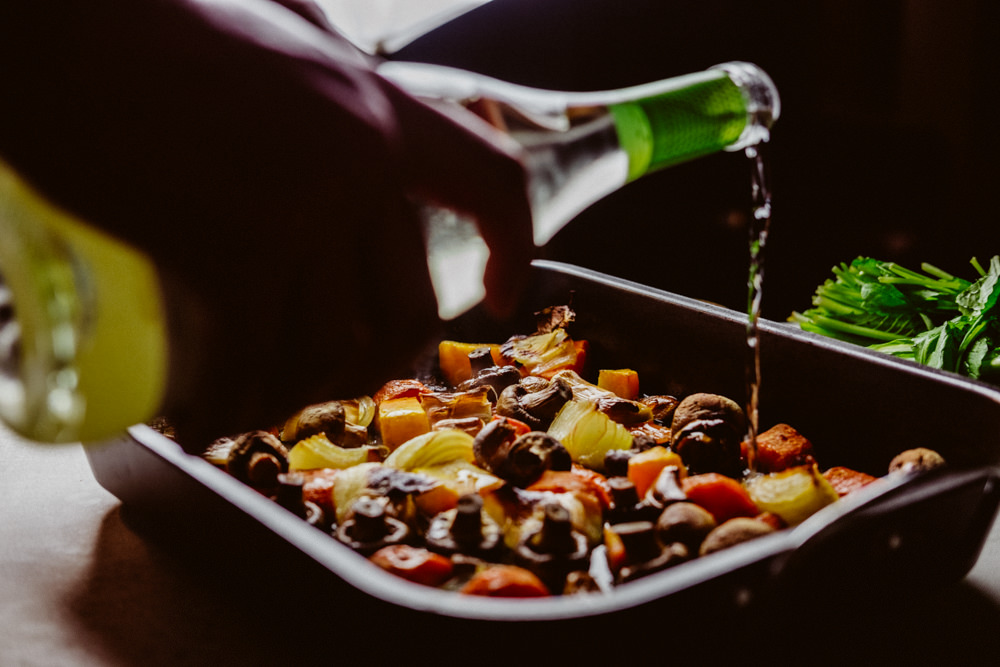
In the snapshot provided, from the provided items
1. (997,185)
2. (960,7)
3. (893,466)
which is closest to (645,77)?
(960,7)

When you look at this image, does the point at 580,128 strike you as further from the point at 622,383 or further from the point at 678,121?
the point at 622,383

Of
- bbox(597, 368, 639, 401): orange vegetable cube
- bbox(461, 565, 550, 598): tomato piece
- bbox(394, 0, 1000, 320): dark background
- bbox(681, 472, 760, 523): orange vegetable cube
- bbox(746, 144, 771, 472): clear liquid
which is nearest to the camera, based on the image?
bbox(461, 565, 550, 598): tomato piece

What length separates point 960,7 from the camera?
2.62 metres

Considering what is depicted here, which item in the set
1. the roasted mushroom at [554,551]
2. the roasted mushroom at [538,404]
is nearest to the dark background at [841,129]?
the roasted mushroom at [538,404]

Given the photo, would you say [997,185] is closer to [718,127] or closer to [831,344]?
[831,344]

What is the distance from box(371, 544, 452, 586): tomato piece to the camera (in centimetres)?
87

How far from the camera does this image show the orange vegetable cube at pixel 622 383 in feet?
5.12

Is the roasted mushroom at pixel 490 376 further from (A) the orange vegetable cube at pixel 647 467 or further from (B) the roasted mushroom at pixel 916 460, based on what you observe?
(B) the roasted mushroom at pixel 916 460

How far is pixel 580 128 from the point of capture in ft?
3.08

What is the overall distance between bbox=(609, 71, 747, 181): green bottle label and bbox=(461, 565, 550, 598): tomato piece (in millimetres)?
493

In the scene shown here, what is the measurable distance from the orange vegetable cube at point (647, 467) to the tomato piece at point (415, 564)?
36cm

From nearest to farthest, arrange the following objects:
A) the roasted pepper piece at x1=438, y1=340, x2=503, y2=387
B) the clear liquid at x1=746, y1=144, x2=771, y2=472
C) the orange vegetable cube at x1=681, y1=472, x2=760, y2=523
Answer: the orange vegetable cube at x1=681, y1=472, x2=760, y2=523 → the clear liquid at x1=746, y1=144, x2=771, y2=472 → the roasted pepper piece at x1=438, y1=340, x2=503, y2=387

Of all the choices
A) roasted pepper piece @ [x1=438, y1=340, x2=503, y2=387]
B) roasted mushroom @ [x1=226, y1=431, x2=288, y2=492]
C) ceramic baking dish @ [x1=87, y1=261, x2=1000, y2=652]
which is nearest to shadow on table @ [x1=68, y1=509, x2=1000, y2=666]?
ceramic baking dish @ [x1=87, y1=261, x2=1000, y2=652]

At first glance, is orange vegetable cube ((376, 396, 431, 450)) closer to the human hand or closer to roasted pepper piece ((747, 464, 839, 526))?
roasted pepper piece ((747, 464, 839, 526))
